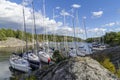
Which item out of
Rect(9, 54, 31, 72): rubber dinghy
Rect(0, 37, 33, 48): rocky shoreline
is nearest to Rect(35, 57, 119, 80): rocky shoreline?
Rect(9, 54, 31, 72): rubber dinghy

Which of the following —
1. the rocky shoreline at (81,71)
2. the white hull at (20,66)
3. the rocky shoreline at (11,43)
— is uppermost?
the rocky shoreline at (11,43)

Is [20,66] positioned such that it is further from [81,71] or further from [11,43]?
[11,43]

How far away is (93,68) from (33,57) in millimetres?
42388

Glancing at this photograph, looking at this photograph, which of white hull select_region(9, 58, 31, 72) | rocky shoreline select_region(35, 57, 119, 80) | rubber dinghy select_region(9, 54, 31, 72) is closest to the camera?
rocky shoreline select_region(35, 57, 119, 80)

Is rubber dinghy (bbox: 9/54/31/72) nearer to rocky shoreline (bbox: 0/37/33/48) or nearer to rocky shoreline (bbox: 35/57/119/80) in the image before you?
rocky shoreline (bbox: 35/57/119/80)

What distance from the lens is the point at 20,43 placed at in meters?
175

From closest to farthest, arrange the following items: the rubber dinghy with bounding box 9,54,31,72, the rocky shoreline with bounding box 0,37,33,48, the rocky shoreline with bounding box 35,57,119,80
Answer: the rocky shoreline with bounding box 35,57,119,80 < the rubber dinghy with bounding box 9,54,31,72 < the rocky shoreline with bounding box 0,37,33,48

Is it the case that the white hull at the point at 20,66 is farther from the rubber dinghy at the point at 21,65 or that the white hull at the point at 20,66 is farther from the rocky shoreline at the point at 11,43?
the rocky shoreline at the point at 11,43

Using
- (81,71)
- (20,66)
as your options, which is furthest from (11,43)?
(81,71)

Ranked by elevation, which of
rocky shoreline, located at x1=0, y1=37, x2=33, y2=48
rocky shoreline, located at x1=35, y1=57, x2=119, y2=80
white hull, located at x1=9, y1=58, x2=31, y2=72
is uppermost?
rocky shoreline, located at x1=0, y1=37, x2=33, y2=48

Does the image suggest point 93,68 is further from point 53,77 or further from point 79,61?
point 53,77

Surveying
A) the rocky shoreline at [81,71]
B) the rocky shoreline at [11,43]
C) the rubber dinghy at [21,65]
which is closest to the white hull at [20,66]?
the rubber dinghy at [21,65]

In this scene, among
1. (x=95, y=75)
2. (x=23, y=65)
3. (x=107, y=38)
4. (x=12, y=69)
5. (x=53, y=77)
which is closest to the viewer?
(x=95, y=75)

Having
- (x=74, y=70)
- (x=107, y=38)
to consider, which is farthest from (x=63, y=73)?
(x=107, y=38)
